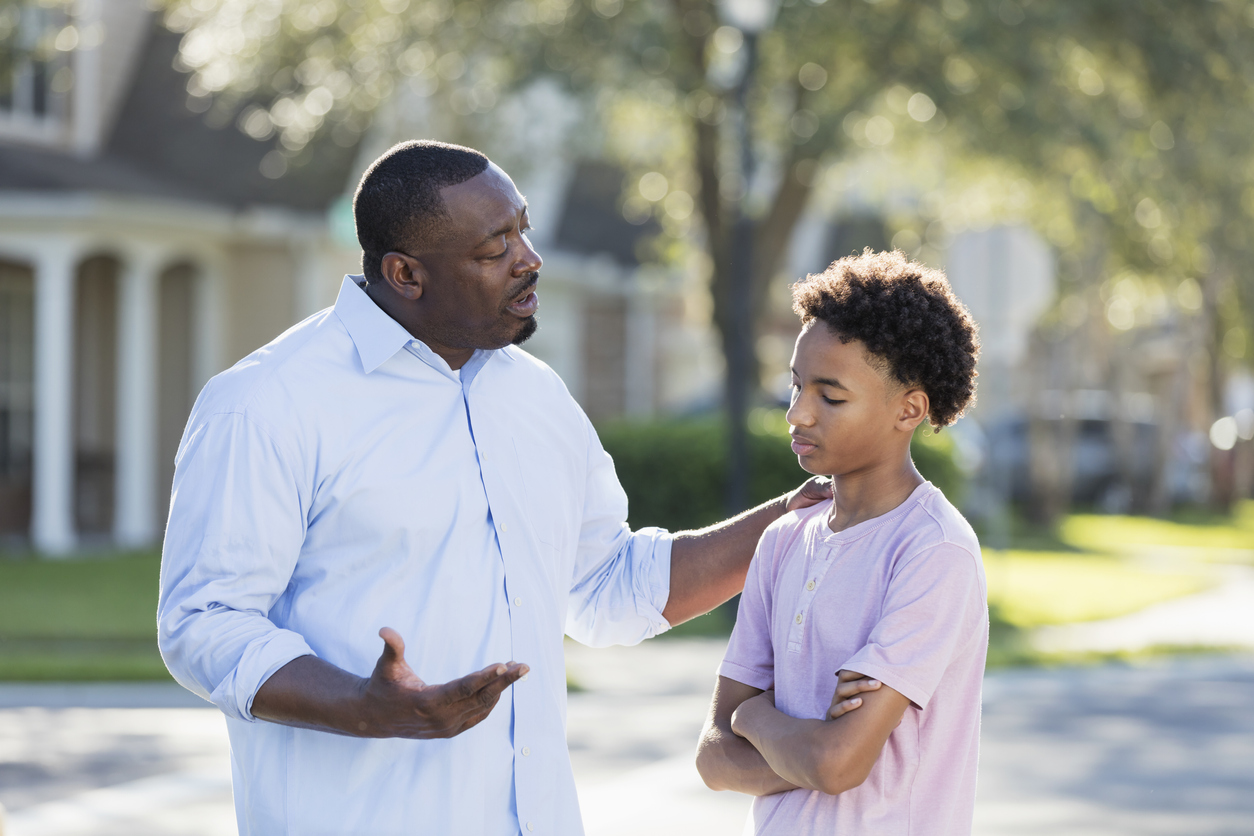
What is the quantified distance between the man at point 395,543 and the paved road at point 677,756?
157 inches

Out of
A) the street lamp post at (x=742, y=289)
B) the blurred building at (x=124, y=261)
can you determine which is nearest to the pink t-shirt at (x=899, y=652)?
the street lamp post at (x=742, y=289)

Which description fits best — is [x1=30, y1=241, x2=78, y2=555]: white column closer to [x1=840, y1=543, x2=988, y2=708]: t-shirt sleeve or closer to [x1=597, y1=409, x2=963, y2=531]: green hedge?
[x1=597, y1=409, x2=963, y2=531]: green hedge

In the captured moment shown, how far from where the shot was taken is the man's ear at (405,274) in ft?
9.54

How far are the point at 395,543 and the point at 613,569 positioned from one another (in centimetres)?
70

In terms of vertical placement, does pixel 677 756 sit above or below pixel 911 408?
below

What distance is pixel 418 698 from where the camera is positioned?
7.75 ft

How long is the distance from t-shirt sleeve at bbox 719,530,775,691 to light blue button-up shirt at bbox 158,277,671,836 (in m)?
0.34

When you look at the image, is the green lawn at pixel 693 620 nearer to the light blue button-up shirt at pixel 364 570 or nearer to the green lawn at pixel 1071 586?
the green lawn at pixel 1071 586

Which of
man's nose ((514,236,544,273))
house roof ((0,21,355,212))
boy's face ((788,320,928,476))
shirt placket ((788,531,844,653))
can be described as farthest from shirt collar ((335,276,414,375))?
house roof ((0,21,355,212))

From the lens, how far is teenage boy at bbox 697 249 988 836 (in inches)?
98.5

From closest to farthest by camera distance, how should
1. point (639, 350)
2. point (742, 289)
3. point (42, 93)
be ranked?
point (742, 289), point (42, 93), point (639, 350)

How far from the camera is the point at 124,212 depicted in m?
16.2

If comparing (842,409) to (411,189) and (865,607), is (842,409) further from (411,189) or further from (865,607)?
(411,189)

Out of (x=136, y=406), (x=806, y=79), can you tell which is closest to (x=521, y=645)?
(x=806, y=79)
